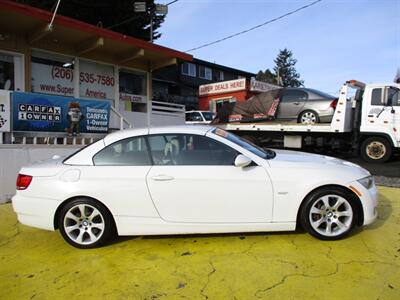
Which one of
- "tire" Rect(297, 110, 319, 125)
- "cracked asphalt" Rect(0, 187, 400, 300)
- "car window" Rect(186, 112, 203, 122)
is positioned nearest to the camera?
"cracked asphalt" Rect(0, 187, 400, 300)

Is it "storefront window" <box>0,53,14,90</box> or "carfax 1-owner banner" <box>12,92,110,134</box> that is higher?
"storefront window" <box>0,53,14,90</box>

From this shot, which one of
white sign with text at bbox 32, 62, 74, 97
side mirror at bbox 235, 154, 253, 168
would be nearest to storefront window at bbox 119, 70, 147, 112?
white sign with text at bbox 32, 62, 74, 97

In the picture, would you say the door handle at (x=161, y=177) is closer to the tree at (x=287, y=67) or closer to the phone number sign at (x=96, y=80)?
the phone number sign at (x=96, y=80)

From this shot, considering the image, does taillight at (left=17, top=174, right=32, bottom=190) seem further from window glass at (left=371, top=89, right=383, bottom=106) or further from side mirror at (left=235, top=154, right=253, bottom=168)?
window glass at (left=371, top=89, right=383, bottom=106)

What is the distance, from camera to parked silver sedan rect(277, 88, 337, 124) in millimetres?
10617

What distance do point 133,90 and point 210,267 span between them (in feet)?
31.6

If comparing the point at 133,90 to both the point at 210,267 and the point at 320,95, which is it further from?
the point at 210,267

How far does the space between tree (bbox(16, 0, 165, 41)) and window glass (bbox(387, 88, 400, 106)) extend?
13103mm

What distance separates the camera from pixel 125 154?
4.19 m

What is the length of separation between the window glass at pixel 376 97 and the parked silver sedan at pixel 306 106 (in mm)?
1019

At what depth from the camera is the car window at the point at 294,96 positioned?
1102 cm

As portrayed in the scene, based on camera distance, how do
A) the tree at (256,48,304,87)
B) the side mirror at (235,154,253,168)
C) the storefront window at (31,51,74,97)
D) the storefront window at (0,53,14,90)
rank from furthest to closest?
the tree at (256,48,304,87) → the storefront window at (31,51,74,97) → the storefront window at (0,53,14,90) → the side mirror at (235,154,253,168)

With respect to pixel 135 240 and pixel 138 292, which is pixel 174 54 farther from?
pixel 138 292

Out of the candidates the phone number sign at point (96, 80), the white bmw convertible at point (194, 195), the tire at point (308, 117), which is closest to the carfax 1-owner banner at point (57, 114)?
the phone number sign at point (96, 80)
